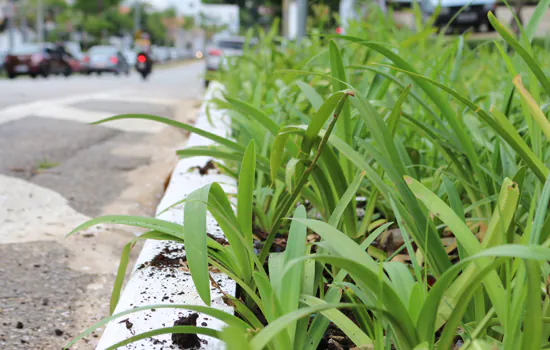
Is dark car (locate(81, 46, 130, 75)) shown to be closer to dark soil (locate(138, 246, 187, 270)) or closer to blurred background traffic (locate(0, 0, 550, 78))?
blurred background traffic (locate(0, 0, 550, 78))

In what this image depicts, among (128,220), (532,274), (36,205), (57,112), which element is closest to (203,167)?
(36,205)

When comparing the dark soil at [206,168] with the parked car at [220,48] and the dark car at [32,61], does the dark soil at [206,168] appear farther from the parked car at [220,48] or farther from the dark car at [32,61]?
the dark car at [32,61]

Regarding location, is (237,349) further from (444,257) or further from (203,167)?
(203,167)

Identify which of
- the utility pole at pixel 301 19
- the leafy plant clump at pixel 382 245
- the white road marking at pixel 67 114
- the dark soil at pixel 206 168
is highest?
the utility pole at pixel 301 19

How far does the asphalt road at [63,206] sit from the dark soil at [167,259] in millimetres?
244

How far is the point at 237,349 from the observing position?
580 millimetres

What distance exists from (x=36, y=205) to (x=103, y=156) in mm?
1556

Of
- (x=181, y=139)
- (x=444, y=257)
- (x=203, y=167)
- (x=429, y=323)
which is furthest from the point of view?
(x=181, y=139)

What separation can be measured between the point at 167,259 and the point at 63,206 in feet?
4.82

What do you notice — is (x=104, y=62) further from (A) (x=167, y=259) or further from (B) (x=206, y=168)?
(A) (x=167, y=259)

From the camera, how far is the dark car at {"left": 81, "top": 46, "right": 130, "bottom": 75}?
3064cm

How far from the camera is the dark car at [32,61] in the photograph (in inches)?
858

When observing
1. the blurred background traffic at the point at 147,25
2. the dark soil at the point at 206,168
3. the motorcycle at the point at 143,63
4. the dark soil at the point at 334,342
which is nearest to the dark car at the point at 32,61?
the blurred background traffic at the point at 147,25

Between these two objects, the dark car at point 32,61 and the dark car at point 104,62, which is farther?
the dark car at point 104,62
